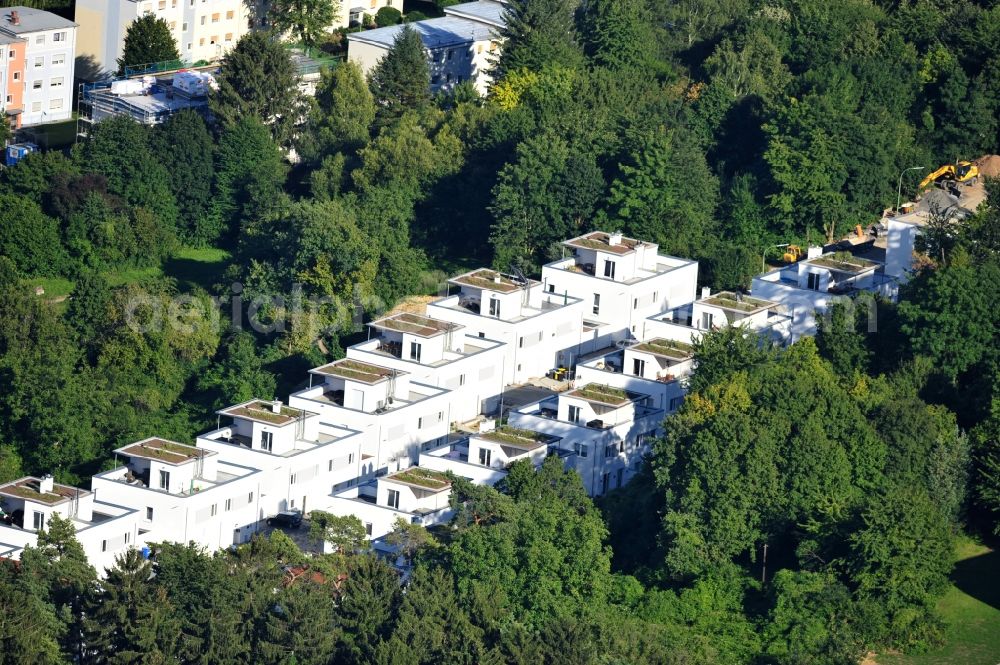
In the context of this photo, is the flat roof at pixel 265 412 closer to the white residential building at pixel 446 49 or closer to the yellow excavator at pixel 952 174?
the yellow excavator at pixel 952 174

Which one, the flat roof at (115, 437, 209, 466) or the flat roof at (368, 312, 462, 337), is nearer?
the flat roof at (115, 437, 209, 466)

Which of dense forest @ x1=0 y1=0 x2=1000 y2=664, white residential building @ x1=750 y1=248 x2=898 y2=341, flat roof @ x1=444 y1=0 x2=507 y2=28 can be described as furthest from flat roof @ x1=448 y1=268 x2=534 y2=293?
flat roof @ x1=444 y1=0 x2=507 y2=28

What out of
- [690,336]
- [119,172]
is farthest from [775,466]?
[119,172]

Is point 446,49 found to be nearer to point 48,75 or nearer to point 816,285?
point 48,75

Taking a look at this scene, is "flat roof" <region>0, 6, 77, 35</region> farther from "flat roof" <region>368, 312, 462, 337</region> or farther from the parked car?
the parked car

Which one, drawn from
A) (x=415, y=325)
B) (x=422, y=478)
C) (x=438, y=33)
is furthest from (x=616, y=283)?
(x=438, y=33)

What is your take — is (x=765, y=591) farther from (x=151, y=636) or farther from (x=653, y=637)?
(x=151, y=636)
